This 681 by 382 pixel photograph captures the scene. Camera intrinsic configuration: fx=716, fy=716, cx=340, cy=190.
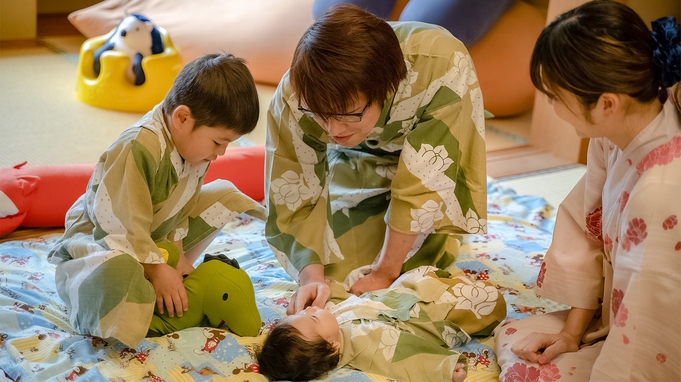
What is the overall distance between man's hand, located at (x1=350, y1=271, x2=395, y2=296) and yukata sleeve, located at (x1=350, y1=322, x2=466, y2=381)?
25 centimetres

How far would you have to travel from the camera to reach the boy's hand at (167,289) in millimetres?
1468

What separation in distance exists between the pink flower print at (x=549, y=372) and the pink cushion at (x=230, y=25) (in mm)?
2489

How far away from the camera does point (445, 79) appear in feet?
5.41

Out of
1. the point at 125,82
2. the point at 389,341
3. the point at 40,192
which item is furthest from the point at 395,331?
the point at 125,82

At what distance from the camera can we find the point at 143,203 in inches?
56.9

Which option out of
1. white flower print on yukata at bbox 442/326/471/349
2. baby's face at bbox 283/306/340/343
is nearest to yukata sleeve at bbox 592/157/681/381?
white flower print on yukata at bbox 442/326/471/349

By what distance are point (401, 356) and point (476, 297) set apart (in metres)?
0.27

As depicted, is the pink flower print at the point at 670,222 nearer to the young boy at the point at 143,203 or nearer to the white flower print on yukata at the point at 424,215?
the white flower print on yukata at the point at 424,215

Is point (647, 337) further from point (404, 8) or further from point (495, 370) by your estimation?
point (404, 8)

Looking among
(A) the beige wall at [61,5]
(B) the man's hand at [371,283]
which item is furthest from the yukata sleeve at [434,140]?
(A) the beige wall at [61,5]

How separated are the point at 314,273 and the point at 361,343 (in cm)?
31

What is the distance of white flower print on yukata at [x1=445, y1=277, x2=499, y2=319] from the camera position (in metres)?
1.58

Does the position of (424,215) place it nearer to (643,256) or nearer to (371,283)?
(371,283)

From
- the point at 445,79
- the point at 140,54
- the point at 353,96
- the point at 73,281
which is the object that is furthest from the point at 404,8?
the point at 73,281
